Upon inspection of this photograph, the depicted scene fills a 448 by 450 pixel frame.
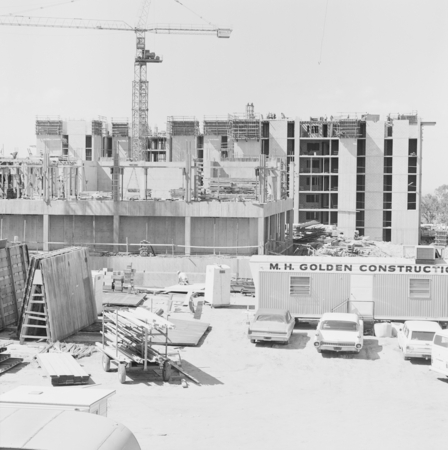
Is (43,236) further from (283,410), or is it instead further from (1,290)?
(283,410)

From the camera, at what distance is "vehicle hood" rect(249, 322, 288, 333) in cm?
2400

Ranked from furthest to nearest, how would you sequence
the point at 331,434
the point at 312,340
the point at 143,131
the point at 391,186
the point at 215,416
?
the point at 143,131 → the point at 391,186 → the point at 312,340 → the point at 215,416 → the point at 331,434

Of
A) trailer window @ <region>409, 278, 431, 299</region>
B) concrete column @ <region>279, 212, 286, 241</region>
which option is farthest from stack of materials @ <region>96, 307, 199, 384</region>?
concrete column @ <region>279, 212, 286, 241</region>

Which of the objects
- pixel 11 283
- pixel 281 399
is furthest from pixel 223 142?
pixel 281 399

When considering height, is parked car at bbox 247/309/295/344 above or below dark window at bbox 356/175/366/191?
below

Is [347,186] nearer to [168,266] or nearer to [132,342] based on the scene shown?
[168,266]

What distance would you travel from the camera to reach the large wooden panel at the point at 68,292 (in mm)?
23688

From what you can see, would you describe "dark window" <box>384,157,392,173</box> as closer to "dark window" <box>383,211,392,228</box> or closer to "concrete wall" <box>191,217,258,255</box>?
"dark window" <box>383,211,392,228</box>

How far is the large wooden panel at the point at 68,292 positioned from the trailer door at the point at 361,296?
→ 1033 cm

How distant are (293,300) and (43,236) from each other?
833 inches

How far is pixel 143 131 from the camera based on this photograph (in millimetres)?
97812

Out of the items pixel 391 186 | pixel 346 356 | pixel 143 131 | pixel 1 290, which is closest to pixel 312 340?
pixel 346 356

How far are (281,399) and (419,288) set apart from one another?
34.5ft

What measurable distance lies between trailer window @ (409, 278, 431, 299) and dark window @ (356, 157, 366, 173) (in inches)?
2394
